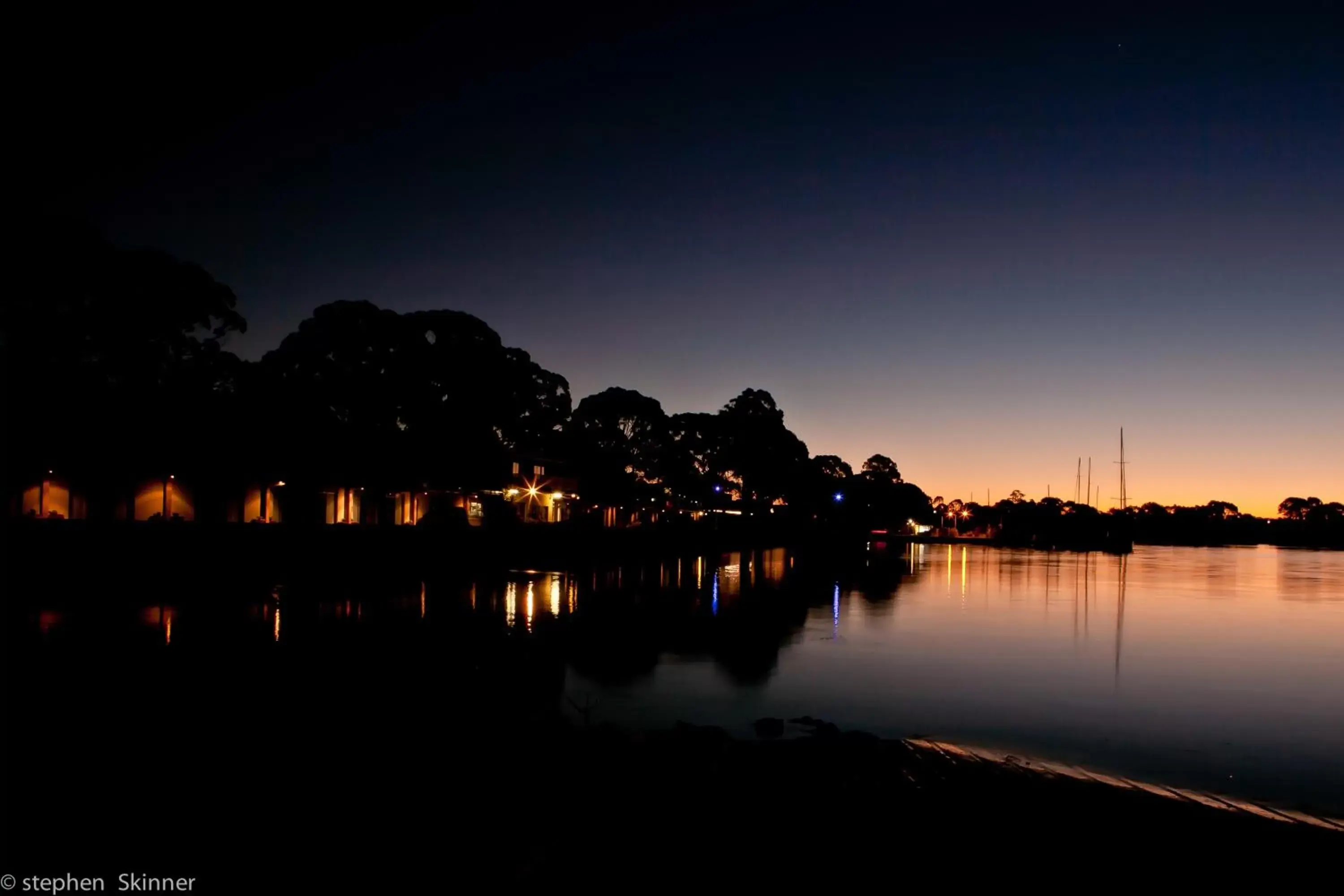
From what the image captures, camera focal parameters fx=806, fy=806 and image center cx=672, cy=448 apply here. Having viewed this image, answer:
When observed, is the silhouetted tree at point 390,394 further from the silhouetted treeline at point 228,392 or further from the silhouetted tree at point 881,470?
the silhouetted tree at point 881,470

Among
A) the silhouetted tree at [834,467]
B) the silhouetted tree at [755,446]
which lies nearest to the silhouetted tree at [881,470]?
the silhouetted tree at [834,467]

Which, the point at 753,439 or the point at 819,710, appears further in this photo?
the point at 753,439

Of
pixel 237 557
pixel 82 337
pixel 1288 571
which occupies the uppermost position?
pixel 82 337

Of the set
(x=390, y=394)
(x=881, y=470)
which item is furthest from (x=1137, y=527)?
(x=390, y=394)

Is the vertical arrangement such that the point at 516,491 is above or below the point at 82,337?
below

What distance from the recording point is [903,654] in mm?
22578

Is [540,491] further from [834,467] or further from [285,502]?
[834,467]

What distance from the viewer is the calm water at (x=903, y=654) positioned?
1427cm

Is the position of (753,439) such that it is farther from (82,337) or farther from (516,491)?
(82,337)

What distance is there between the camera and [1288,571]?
216ft

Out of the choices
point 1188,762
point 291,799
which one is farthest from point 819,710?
point 291,799

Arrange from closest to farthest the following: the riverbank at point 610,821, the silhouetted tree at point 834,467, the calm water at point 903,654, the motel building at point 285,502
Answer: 1. the riverbank at point 610,821
2. the calm water at point 903,654
3. the motel building at point 285,502
4. the silhouetted tree at point 834,467

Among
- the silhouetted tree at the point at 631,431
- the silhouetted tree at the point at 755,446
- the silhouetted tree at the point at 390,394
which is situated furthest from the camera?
the silhouetted tree at the point at 755,446

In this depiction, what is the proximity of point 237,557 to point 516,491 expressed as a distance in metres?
29.2
